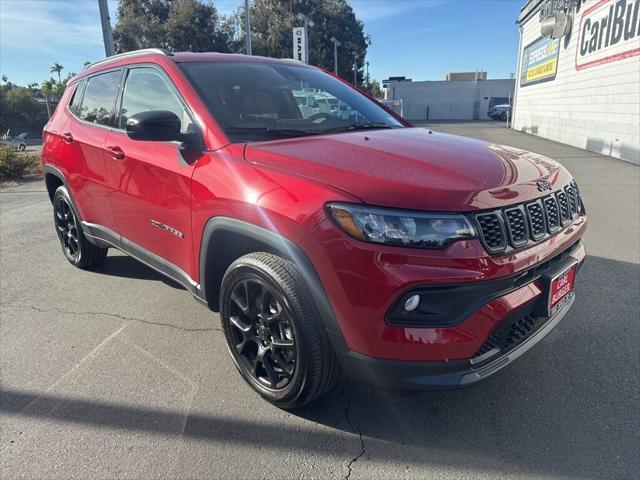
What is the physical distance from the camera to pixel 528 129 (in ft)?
68.7

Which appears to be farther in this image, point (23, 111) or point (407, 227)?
point (23, 111)

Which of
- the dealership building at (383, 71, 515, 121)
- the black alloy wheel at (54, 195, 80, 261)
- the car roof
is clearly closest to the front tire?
the car roof

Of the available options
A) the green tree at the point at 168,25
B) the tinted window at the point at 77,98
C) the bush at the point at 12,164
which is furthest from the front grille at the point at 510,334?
the green tree at the point at 168,25

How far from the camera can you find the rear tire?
431cm

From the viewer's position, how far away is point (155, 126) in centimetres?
249

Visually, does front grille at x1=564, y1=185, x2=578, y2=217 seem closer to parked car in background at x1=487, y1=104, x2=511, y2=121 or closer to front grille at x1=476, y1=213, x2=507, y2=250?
front grille at x1=476, y1=213, x2=507, y2=250

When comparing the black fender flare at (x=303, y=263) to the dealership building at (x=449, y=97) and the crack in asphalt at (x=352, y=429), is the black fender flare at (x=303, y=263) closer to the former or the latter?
the crack in asphalt at (x=352, y=429)

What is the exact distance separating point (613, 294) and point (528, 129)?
19.3 meters

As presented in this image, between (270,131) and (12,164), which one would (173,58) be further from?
(12,164)

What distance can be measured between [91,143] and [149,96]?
0.86 m

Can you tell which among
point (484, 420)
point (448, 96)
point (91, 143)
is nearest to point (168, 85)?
point (91, 143)

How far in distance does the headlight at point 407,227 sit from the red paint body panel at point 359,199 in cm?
3

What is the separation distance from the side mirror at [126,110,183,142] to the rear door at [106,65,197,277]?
129 mm

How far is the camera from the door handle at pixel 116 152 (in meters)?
3.24
